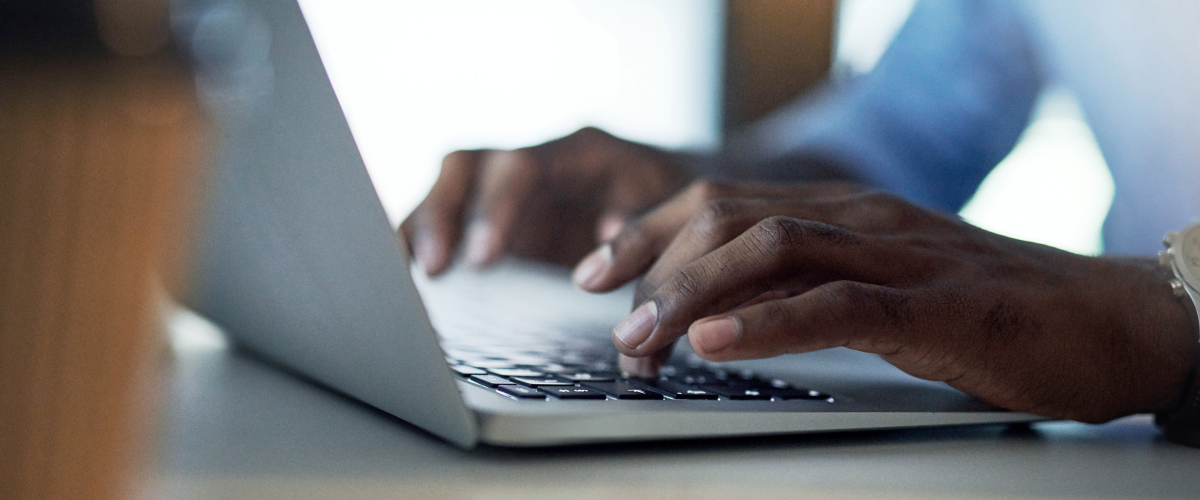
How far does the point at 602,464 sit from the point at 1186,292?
37cm

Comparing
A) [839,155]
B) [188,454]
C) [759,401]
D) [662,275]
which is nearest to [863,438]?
[759,401]

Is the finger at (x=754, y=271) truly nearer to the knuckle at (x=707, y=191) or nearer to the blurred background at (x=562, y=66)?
the knuckle at (x=707, y=191)

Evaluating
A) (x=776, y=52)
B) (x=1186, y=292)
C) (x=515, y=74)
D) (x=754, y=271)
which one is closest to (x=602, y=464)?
(x=754, y=271)

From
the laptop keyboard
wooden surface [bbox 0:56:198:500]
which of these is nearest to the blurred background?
the laptop keyboard

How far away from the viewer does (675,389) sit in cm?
34

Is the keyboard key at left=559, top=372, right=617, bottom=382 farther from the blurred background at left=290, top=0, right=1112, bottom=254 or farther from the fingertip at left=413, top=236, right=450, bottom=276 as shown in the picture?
the blurred background at left=290, top=0, right=1112, bottom=254

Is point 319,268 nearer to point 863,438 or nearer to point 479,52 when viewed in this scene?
point 863,438

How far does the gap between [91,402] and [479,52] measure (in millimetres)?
3199

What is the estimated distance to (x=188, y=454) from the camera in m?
0.25

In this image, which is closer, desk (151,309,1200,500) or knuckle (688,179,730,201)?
desk (151,309,1200,500)

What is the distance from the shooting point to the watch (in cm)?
40

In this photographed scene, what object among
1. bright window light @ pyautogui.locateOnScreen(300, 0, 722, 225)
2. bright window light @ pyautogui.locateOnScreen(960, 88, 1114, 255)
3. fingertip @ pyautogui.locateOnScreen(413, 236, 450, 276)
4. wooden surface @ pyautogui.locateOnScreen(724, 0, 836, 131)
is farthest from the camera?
bright window light @ pyautogui.locateOnScreen(300, 0, 722, 225)

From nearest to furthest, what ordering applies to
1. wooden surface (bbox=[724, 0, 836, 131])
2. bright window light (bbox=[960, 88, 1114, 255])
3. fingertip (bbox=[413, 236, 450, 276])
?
fingertip (bbox=[413, 236, 450, 276]), bright window light (bbox=[960, 88, 1114, 255]), wooden surface (bbox=[724, 0, 836, 131])

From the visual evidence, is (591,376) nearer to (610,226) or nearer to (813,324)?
(813,324)
